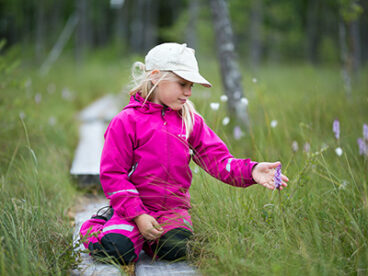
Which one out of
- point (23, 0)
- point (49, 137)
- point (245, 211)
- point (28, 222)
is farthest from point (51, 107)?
point (23, 0)

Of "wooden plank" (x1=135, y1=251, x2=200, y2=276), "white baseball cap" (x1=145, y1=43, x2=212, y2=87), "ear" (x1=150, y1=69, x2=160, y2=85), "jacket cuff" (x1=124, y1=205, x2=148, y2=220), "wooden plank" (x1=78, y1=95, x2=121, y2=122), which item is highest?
"white baseball cap" (x1=145, y1=43, x2=212, y2=87)

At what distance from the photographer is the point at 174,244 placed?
2.17 meters

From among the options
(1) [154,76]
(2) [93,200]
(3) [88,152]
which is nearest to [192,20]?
(3) [88,152]

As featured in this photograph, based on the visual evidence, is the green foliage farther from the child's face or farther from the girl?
the child's face

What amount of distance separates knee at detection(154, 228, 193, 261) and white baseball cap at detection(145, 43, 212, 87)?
2.91 ft

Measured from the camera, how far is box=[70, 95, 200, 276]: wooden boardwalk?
2027 millimetres

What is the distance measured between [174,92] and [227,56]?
3070 millimetres

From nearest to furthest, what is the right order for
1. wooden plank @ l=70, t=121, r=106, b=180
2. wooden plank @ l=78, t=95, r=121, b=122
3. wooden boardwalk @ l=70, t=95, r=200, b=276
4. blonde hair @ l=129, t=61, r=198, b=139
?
1. wooden boardwalk @ l=70, t=95, r=200, b=276
2. blonde hair @ l=129, t=61, r=198, b=139
3. wooden plank @ l=70, t=121, r=106, b=180
4. wooden plank @ l=78, t=95, r=121, b=122

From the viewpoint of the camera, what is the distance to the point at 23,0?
30.7 meters

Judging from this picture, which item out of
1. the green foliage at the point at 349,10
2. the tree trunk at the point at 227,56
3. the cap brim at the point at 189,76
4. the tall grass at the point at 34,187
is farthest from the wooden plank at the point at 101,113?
the cap brim at the point at 189,76

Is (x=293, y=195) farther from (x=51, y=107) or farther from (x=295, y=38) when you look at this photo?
(x=295, y=38)

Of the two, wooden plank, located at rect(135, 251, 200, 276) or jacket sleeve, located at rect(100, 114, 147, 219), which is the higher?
jacket sleeve, located at rect(100, 114, 147, 219)

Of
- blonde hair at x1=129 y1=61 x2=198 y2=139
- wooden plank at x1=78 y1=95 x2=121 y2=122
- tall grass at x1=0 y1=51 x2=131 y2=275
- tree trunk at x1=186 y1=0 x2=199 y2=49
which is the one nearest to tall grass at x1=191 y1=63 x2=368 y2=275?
blonde hair at x1=129 y1=61 x2=198 y2=139

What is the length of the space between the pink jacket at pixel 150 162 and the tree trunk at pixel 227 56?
2.78 meters
